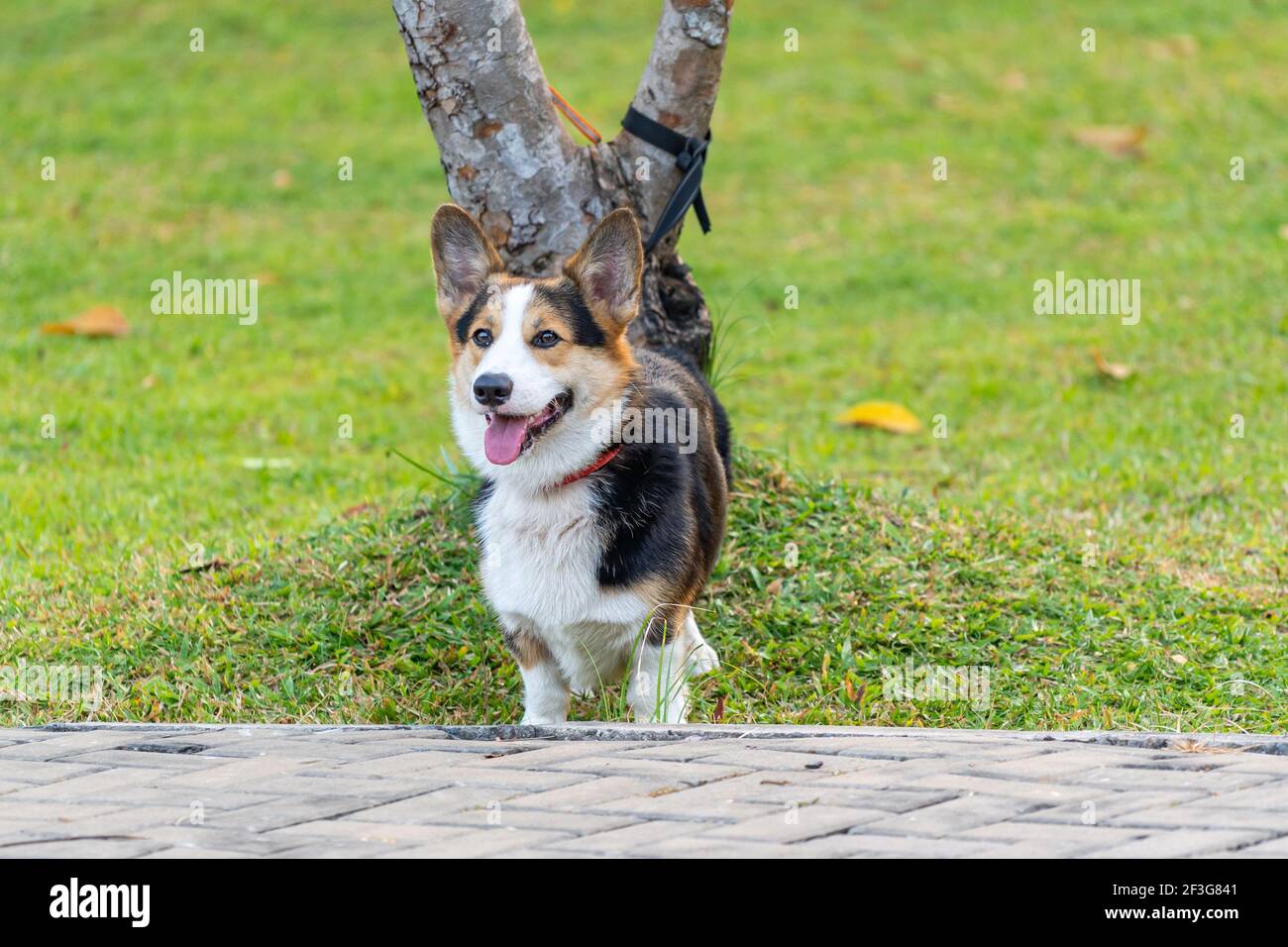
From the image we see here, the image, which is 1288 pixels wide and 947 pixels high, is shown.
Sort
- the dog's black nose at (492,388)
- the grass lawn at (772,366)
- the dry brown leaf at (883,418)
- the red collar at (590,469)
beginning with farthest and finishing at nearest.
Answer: the dry brown leaf at (883,418) → the grass lawn at (772,366) → the red collar at (590,469) → the dog's black nose at (492,388)

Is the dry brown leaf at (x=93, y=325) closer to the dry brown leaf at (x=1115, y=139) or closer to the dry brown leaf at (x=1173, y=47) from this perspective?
the dry brown leaf at (x=1115, y=139)

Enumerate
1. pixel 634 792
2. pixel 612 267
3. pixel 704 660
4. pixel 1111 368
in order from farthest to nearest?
pixel 1111 368 < pixel 704 660 < pixel 612 267 < pixel 634 792

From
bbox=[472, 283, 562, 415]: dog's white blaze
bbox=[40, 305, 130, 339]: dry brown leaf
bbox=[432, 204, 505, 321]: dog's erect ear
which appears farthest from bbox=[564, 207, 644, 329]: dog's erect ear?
bbox=[40, 305, 130, 339]: dry brown leaf

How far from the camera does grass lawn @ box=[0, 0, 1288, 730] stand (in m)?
5.46

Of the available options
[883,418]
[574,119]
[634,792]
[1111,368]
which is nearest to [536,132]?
[574,119]

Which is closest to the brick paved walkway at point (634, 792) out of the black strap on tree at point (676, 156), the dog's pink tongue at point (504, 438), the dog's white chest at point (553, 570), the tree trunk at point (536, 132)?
the dog's white chest at point (553, 570)

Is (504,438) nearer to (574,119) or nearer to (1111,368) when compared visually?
(574,119)

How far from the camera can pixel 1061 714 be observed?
4809mm

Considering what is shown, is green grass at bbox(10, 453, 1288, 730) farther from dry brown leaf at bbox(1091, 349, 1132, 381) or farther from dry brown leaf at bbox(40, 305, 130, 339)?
dry brown leaf at bbox(40, 305, 130, 339)

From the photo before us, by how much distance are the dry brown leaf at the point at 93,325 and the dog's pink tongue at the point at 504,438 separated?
6408 mm

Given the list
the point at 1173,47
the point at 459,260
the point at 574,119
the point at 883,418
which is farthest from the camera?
the point at 1173,47

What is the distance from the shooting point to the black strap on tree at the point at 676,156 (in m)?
5.91

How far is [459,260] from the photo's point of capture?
509cm

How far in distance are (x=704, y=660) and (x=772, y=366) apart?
4.98 metres
